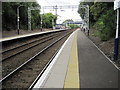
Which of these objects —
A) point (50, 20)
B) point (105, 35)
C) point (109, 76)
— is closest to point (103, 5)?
point (105, 35)

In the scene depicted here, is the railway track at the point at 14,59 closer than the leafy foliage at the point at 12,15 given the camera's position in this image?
Yes

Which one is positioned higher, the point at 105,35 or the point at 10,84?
the point at 105,35

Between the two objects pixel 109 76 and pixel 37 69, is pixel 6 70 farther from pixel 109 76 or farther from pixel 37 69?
pixel 109 76

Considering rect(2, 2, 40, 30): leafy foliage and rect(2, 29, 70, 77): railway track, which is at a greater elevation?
rect(2, 2, 40, 30): leafy foliage

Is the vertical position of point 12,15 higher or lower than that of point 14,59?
higher

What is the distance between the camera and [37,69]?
11141 mm

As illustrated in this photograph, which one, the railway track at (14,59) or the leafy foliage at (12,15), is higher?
the leafy foliage at (12,15)

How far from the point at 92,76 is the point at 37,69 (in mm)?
3828

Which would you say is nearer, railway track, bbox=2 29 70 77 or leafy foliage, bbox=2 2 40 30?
railway track, bbox=2 29 70 77

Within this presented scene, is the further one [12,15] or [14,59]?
[12,15]

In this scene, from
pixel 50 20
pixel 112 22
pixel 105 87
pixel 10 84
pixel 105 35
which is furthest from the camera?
pixel 50 20

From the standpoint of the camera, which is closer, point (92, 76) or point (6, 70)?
point (92, 76)

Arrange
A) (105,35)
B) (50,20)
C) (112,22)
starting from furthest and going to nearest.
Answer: (50,20), (105,35), (112,22)

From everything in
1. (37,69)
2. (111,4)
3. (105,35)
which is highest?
(111,4)
